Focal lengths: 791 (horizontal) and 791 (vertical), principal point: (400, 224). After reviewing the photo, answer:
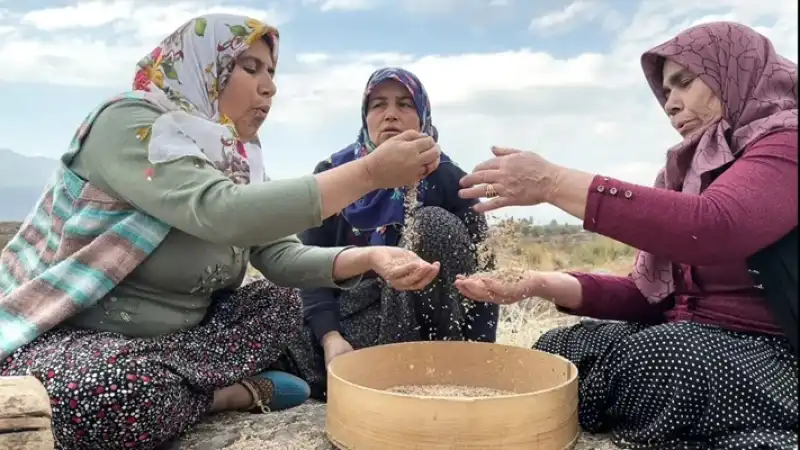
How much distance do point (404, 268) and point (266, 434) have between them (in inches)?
27.3

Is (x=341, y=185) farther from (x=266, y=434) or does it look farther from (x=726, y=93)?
(x=726, y=93)

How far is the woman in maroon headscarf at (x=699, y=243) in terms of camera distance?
211cm

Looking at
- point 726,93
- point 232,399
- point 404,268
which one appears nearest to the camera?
point 726,93

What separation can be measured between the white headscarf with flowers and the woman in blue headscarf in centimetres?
62

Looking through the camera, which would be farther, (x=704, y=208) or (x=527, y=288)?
(x=527, y=288)

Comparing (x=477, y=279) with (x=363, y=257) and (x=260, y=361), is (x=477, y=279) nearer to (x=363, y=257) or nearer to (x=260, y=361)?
(x=363, y=257)

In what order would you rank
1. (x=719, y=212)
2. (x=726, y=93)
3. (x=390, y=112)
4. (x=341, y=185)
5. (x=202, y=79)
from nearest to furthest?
1. (x=719, y=212)
2. (x=341, y=185)
3. (x=726, y=93)
4. (x=202, y=79)
5. (x=390, y=112)

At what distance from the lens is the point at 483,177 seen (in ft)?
7.48

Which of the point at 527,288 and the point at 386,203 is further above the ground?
the point at 386,203

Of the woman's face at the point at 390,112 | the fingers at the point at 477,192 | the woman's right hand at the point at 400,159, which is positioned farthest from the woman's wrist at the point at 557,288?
the woman's face at the point at 390,112

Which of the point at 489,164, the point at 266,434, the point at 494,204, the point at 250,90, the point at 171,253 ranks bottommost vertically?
the point at 266,434

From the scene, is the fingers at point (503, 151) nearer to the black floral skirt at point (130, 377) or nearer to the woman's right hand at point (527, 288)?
the woman's right hand at point (527, 288)

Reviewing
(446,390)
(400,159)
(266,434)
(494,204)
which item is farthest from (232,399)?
(494,204)

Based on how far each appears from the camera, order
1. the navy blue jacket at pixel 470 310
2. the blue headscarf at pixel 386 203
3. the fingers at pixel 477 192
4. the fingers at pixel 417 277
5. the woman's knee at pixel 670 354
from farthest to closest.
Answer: the blue headscarf at pixel 386 203, the navy blue jacket at pixel 470 310, the fingers at pixel 417 277, the fingers at pixel 477 192, the woman's knee at pixel 670 354
